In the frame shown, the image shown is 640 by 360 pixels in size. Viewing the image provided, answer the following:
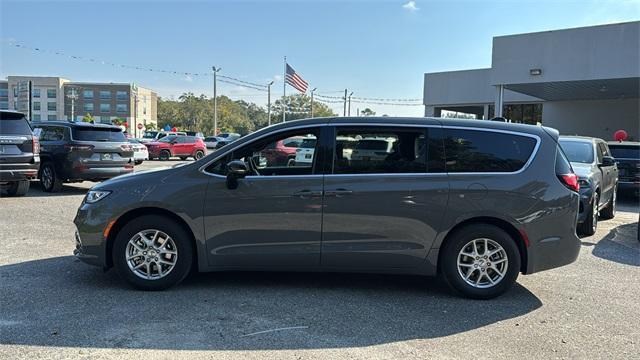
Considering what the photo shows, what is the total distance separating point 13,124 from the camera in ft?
36.0

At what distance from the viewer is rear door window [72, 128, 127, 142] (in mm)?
12430

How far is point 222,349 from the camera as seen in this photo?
3846 millimetres

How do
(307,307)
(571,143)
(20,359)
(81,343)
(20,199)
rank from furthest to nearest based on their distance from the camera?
(20,199) → (571,143) → (307,307) → (81,343) → (20,359)

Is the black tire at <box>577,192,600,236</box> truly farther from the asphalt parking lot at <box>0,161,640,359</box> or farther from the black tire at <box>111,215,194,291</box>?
the black tire at <box>111,215,194,291</box>

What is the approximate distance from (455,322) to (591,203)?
16.5 ft

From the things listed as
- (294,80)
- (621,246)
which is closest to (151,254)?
(621,246)

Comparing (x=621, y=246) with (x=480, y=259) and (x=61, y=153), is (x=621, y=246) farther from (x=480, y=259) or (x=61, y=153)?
(x=61, y=153)

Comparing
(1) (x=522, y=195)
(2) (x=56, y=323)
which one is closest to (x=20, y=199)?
(2) (x=56, y=323)

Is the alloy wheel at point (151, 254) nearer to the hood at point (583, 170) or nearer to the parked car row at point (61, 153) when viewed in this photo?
the hood at point (583, 170)

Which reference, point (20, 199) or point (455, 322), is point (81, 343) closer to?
point (455, 322)

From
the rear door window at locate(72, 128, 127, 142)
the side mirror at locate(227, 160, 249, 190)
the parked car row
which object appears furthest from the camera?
the rear door window at locate(72, 128, 127, 142)

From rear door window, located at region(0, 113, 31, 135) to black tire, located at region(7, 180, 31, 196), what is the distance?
1.21 metres

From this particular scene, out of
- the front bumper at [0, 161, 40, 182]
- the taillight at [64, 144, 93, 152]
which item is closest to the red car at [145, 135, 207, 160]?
the taillight at [64, 144, 93, 152]

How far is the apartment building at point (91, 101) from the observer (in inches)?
4158
